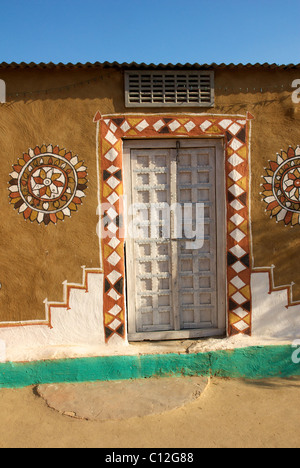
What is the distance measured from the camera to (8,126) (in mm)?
4402

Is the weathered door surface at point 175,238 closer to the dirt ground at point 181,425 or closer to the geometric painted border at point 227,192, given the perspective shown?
the geometric painted border at point 227,192

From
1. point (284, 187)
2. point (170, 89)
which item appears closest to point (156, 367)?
point (284, 187)

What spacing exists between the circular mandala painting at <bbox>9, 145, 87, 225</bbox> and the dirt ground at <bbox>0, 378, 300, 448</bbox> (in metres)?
1.92

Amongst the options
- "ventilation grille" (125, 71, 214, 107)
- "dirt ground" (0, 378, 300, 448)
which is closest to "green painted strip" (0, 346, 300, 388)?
"dirt ground" (0, 378, 300, 448)

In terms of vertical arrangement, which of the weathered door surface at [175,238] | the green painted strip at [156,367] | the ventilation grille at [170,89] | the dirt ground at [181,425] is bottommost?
the dirt ground at [181,425]

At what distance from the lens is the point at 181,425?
11.7ft

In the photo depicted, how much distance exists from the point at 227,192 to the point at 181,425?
2461 millimetres

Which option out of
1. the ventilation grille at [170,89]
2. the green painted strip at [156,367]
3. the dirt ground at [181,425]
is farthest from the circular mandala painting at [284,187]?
the dirt ground at [181,425]

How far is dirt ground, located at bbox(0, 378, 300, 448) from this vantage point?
10.9ft

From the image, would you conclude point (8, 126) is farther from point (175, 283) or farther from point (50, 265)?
point (175, 283)

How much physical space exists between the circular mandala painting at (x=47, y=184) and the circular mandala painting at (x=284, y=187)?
6.86ft

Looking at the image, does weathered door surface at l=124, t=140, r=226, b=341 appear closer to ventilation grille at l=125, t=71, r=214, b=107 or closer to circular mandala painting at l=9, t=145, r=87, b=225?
ventilation grille at l=125, t=71, r=214, b=107

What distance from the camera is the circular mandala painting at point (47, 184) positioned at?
4.45m

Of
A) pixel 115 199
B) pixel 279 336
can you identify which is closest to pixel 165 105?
pixel 115 199
